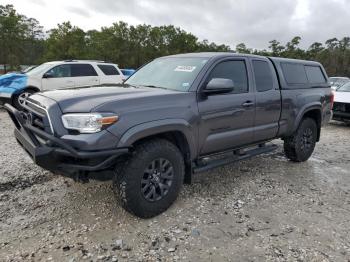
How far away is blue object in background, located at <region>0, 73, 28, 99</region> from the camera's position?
10116mm

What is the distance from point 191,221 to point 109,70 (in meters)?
9.11

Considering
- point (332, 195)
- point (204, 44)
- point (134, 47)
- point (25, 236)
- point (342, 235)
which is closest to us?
point (25, 236)

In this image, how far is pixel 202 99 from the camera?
400cm

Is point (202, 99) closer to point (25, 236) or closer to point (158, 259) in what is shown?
point (158, 259)

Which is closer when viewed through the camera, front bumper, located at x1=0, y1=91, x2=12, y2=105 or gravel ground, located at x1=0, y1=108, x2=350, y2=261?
gravel ground, located at x1=0, y1=108, x2=350, y2=261

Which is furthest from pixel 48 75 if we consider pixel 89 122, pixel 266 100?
pixel 89 122

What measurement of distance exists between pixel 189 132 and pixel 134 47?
27042mm

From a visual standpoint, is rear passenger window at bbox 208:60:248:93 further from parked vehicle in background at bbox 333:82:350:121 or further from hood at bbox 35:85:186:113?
parked vehicle in background at bbox 333:82:350:121

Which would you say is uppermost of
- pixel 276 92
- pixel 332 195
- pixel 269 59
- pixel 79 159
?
pixel 269 59

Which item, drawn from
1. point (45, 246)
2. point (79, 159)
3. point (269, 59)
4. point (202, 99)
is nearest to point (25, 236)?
point (45, 246)

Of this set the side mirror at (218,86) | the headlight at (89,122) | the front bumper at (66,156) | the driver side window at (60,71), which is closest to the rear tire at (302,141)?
the side mirror at (218,86)

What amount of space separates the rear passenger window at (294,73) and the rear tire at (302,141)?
728 mm

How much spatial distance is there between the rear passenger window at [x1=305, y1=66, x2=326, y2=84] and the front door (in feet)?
6.37

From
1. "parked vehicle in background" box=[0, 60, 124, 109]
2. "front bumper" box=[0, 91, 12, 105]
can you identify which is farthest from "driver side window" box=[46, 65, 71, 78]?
"front bumper" box=[0, 91, 12, 105]
